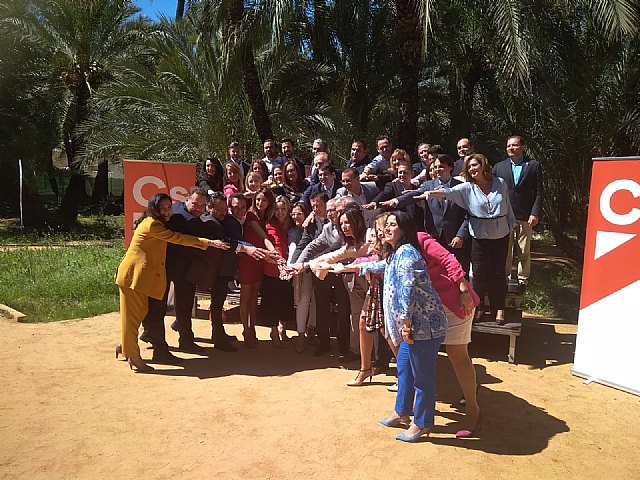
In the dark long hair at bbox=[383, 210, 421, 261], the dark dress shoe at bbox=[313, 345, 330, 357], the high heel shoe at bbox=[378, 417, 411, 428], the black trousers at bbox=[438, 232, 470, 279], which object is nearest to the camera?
the dark long hair at bbox=[383, 210, 421, 261]

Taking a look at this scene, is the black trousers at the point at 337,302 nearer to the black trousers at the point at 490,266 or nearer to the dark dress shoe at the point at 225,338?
the dark dress shoe at the point at 225,338

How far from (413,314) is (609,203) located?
283cm

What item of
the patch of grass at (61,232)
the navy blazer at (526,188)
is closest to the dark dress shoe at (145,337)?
the navy blazer at (526,188)

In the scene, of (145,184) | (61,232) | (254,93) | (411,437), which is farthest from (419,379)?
(61,232)

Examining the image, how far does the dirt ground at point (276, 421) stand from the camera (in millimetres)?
4379

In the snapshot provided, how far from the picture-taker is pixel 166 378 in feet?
20.2

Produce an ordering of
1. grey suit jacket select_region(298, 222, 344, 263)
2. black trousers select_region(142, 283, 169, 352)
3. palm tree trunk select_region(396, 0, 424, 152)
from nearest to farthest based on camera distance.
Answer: grey suit jacket select_region(298, 222, 344, 263) < black trousers select_region(142, 283, 169, 352) < palm tree trunk select_region(396, 0, 424, 152)

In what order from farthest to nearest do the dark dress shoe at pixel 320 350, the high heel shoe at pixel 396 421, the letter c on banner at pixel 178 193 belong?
the letter c on banner at pixel 178 193
the dark dress shoe at pixel 320 350
the high heel shoe at pixel 396 421

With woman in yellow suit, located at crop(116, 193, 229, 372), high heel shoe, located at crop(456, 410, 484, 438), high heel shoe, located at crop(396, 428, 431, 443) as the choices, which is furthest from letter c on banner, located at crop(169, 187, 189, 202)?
high heel shoe, located at crop(456, 410, 484, 438)

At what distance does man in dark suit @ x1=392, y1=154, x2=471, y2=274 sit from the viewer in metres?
6.80

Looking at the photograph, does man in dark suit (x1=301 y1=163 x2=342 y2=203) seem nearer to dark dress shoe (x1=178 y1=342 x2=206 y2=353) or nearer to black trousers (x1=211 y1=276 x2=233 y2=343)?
black trousers (x1=211 y1=276 x2=233 y2=343)

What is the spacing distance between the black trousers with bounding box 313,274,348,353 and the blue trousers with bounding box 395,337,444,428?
5.74 feet

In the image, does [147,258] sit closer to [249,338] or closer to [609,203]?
[249,338]

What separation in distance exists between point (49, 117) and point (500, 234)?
17885mm
